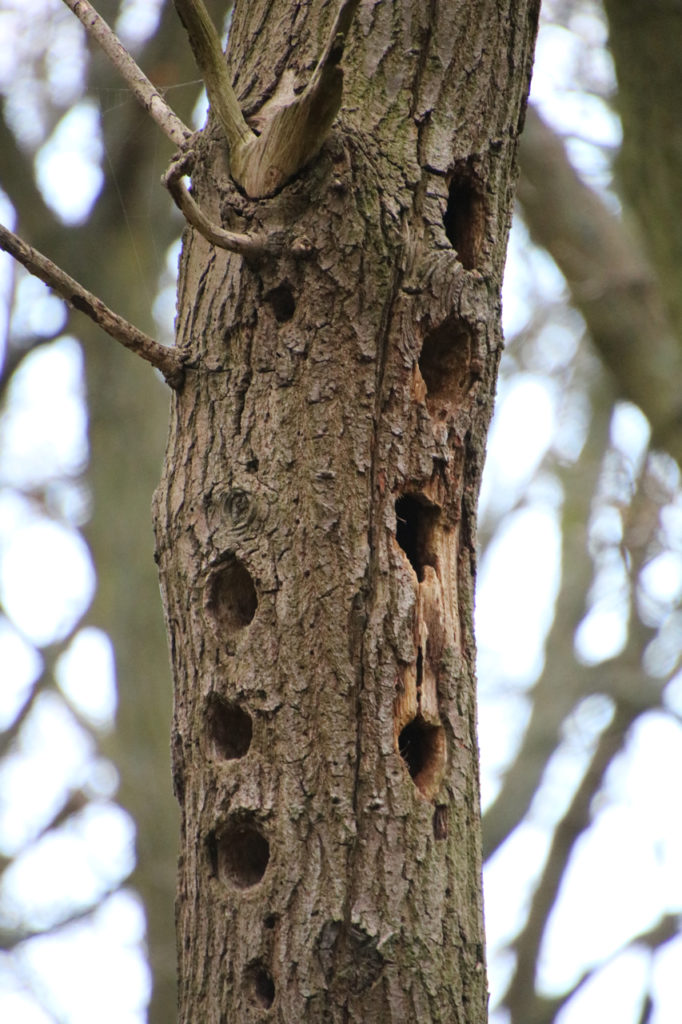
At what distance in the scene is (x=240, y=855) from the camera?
1795 millimetres

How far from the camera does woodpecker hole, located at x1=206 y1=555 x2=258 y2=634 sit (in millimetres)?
1832

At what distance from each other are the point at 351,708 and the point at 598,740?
250 inches

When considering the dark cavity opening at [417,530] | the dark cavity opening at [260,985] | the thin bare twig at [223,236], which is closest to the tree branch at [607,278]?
the dark cavity opening at [417,530]

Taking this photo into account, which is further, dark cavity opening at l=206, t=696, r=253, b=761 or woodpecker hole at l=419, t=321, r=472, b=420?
woodpecker hole at l=419, t=321, r=472, b=420

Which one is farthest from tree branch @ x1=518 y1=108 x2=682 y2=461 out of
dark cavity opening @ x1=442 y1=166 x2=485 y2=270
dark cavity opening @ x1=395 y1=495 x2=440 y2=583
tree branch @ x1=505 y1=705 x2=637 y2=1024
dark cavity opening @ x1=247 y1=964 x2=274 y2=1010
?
dark cavity opening @ x1=247 y1=964 x2=274 y2=1010

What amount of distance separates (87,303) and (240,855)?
996 mm

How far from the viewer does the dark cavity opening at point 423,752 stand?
5.85 ft

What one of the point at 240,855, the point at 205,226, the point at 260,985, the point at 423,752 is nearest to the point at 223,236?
the point at 205,226

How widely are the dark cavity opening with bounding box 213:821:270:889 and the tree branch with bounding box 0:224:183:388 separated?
0.84m

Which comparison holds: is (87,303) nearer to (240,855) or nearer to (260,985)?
(240,855)

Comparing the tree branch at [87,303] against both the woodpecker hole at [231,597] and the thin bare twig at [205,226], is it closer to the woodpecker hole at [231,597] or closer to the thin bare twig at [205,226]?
the thin bare twig at [205,226]

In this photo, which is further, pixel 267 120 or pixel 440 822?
pixel 267 120

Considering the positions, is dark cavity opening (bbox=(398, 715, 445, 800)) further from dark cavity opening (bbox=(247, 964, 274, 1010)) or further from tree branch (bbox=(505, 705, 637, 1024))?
tree branch (bbox=(505, 705, 637, 1024))

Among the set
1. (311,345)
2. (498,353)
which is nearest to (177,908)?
(311,345)
